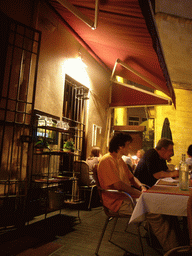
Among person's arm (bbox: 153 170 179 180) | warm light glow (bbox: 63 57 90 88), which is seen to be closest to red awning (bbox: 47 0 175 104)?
warm light glow (bbox: 63 57 90 88)

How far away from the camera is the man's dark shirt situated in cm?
344

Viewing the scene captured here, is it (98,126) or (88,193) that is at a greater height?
(98,126)

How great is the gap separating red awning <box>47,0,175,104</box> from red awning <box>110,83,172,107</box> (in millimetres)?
784

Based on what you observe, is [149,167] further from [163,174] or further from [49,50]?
[49,50]

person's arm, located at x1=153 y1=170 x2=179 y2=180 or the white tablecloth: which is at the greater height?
person's arm, located at x1=153 y1=170 x2=179 y2=180

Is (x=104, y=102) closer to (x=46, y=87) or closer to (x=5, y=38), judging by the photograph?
(x=46, y=87)

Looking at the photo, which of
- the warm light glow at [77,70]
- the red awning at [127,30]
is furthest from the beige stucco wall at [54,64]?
the red awning at [127,30]

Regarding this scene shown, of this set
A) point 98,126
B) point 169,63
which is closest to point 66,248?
point 98,126

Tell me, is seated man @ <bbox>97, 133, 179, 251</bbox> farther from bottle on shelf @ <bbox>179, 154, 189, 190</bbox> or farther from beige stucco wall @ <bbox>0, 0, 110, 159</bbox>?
beige stucco wall @ <bbox>0, 0, 110, 159</bbox>

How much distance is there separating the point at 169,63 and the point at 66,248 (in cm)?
1064

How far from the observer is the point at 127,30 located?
11.9ft

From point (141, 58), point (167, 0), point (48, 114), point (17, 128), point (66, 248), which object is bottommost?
point (66, 248)

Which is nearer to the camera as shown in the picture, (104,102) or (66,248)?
(66,248)

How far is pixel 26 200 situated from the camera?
12.4 ft
